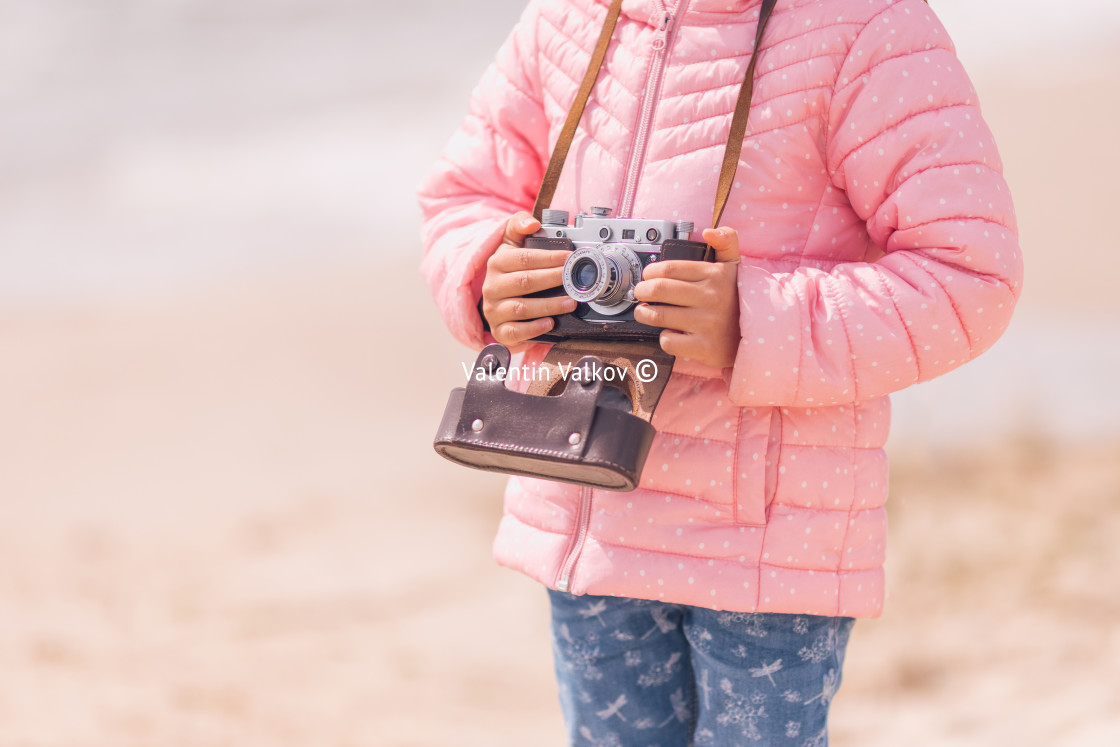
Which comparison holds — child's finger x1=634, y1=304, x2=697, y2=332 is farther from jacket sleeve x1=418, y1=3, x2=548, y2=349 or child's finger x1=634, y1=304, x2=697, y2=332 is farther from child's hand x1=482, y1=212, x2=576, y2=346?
jacket sleeve x1=418, y1=3, x2=548, y2=349

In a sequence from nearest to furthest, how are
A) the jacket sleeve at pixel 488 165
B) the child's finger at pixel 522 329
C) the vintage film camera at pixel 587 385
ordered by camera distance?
the vintage film camera at pixel 587 385
the child's finger at pixel 522 329
the jacket sleeve at pixel 488 165

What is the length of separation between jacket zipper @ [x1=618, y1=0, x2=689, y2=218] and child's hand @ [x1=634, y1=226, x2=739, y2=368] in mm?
141

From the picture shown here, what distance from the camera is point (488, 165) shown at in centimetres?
104

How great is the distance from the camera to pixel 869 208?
0.83m

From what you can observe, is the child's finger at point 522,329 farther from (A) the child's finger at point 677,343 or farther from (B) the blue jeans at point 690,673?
(B) the blue jeans at point 690,673

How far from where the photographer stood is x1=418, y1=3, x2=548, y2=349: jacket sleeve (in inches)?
39.7

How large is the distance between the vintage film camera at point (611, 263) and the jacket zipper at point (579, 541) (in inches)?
6.8

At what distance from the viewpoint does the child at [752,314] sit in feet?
2.57

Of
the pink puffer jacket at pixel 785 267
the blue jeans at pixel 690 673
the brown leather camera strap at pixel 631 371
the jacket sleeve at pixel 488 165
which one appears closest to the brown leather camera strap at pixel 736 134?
the pink puffer jacket at pixel 785 267

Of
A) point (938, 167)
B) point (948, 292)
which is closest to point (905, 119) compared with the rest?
point (938, 167)

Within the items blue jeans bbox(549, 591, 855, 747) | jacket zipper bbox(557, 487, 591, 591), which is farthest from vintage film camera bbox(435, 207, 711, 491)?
blue jeans bbox(549, 591, 855, 747)

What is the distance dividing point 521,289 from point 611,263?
99 millimetres

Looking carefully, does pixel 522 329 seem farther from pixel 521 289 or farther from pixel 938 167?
pixel 938 167

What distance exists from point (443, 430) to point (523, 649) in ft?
4.97
